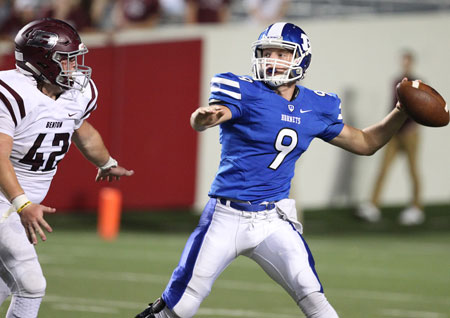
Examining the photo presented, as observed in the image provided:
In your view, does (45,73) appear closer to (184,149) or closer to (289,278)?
(289,278)

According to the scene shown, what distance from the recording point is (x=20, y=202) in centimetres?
379

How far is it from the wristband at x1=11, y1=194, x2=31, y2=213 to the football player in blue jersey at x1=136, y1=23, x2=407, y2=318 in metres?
0.76

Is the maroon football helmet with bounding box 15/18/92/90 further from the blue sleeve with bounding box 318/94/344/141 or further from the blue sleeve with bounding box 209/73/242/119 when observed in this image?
the blue sleeve with bounding box 318/94/344/141

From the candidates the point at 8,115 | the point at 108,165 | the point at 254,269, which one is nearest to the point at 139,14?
the point at 254,269

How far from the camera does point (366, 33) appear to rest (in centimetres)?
1118

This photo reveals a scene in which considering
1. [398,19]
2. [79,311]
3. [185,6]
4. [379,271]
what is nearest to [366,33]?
[398,19]

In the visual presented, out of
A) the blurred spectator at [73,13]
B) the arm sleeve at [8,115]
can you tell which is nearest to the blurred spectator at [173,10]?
the blurred spectator at [73,13]

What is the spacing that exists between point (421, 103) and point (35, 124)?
183 centimetres

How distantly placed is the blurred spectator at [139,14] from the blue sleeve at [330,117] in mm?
7636

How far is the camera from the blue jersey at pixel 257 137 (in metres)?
4.16

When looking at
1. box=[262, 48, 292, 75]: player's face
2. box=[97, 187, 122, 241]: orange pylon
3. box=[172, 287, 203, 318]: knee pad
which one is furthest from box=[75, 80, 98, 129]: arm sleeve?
box=[97, 187, 122, 241]: orange pylon

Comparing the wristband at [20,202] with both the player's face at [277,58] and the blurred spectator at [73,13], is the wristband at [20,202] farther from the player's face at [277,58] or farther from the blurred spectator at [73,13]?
the blurred spectator at [73,13]

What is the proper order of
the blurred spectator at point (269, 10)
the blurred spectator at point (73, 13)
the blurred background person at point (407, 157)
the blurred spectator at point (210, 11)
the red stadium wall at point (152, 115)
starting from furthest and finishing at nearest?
1. the blurred spectator at point (210, 11)
2. the blurred spectator at point (73, 13)
3. the blurred spectator at point (269, 10)
4. the red stadium wall at point (152, 115)
5. the blurred background person at point (407, 157)

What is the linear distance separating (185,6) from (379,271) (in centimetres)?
592
